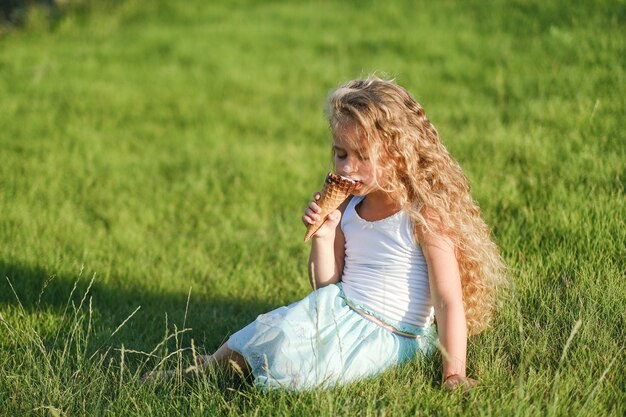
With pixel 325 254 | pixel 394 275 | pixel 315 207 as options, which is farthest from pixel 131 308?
pixel 394 275

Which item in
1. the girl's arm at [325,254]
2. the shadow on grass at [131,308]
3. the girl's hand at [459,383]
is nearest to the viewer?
the girl's hand at [459,383]

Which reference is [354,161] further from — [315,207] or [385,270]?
[385,270]

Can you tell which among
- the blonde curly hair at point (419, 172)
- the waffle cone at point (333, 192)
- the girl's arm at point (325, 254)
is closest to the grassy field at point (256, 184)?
the blonde curly hair at point (419, 172)

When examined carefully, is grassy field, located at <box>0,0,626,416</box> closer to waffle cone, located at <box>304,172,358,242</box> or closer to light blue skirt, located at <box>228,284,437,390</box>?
light blue skirt, located at <box>228,284,437,390</box>

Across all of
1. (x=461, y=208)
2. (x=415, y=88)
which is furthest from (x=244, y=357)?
(x=415, y=88)

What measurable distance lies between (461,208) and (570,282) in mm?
691

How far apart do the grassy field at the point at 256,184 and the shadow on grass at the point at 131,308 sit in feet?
0.06

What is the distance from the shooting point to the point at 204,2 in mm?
10562

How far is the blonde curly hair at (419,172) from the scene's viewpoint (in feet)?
10.0

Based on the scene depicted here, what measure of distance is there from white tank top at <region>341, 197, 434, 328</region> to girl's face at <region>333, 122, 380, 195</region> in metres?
0.19

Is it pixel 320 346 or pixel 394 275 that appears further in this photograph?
pixel 394 275

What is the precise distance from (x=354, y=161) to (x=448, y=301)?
2.21 feet

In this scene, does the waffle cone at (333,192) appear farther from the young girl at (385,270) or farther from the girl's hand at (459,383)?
the girl's hand at (459,383)

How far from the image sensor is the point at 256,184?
232 inches
